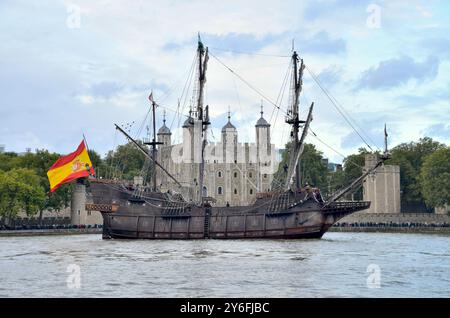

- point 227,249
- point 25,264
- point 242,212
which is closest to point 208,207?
point 242,212

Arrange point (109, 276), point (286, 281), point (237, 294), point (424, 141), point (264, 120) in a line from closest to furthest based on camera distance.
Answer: point (237, 294) < point (286, 281) < point (109, 276) < point (424, 141) < point (264, 120)

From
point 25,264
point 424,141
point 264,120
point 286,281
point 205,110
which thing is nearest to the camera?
→ point 286,281

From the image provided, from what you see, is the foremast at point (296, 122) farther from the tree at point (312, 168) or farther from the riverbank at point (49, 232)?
the tree at point (312, 168)

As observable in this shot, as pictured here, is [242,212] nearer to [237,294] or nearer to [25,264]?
[25,264]

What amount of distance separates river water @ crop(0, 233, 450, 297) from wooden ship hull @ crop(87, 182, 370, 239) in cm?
965

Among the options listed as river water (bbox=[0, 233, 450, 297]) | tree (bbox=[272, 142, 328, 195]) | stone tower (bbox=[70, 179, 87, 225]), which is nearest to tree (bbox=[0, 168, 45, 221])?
stone tower (bbox=[70, 179, 87, 225])

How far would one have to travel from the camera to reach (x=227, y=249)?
61.7 metres

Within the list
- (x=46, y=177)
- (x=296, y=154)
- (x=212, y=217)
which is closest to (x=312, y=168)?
(x=46, y=177)

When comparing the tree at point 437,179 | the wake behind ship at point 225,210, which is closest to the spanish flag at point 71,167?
the wake behind ship at point 225,210

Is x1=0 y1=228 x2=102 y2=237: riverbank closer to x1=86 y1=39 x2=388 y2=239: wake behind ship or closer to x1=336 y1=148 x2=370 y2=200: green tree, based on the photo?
x1=86 y1=39 x2=388 y2=239: wake behind ship

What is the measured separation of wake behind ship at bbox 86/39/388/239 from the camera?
75062 mm

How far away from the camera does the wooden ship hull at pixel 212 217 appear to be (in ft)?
246
